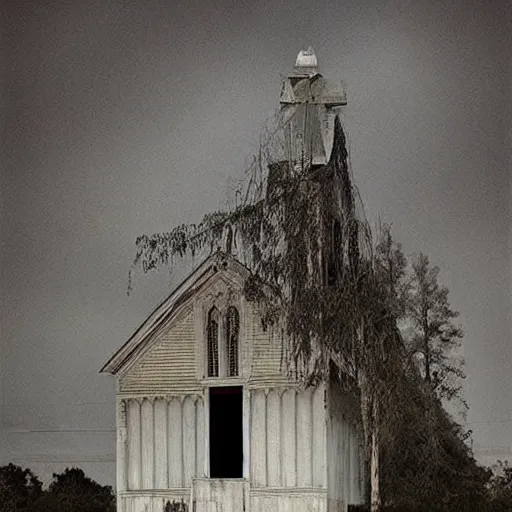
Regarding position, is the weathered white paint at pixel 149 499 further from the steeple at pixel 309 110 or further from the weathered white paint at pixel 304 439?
the steeple at pixel 309 110

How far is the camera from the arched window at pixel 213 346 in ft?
17.3

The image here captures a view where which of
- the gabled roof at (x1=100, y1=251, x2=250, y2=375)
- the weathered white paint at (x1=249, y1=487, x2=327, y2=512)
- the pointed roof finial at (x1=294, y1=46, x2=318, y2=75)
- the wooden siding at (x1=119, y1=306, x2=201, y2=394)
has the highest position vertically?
the pointed roof finial at (x1=294, y1=46, x2=318, y2=75)

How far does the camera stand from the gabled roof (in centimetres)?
529

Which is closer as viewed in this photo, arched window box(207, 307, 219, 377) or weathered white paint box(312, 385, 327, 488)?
weathered white paint box(312, 385, 327, 488)

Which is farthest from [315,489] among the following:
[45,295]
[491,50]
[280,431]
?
[491,50]

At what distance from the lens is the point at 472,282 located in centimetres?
512

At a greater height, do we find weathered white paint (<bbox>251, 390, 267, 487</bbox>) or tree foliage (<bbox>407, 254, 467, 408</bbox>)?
tree foliage (<bbox>407, 254, 467, 408</bbox>)

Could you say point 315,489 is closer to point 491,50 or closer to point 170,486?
point 170,486

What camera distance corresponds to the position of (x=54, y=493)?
543cm

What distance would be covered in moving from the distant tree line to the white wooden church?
0.09 metres

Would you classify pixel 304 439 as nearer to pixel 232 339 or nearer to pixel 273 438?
pixel 273 438

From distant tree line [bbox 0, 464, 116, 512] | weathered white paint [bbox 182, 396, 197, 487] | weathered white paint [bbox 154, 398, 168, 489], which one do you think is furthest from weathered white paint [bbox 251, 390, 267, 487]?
distant tree line [bbox 0, 464, 116, 512]

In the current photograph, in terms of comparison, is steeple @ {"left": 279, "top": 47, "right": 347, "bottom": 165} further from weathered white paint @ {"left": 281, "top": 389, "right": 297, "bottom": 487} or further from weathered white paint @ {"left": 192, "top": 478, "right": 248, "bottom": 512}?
weathered white paint @ {"left": 192, "top": 478, "right": 248, "bottom": 512}

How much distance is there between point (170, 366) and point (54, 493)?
2.28ft
